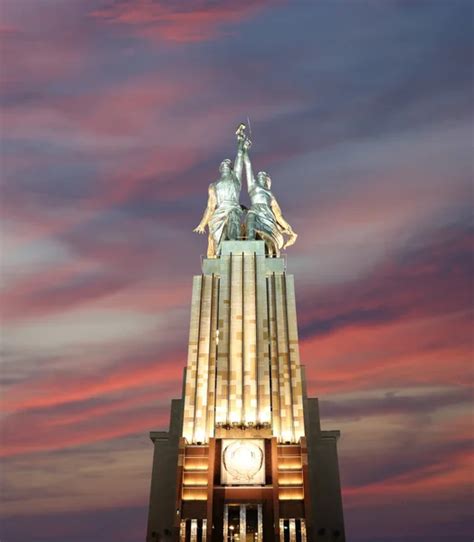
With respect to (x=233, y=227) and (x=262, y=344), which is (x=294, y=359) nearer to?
(x=262, y=344)

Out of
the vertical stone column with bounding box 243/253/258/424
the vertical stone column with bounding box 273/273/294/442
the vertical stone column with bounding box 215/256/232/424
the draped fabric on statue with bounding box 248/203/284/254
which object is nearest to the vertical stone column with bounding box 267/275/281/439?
the vertical stone column with bounding box 273/273/294/442

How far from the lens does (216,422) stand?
2962 centimetres

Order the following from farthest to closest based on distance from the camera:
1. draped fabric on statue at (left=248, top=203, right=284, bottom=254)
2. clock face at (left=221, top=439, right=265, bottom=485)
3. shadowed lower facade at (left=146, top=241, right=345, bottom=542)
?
draped fabric on statue at (left=248, top=203, right=284, bottom=254) → clock face at (left=221, top=439, right=265, bottom=485) → shadowed lower facade at (left=146, top=241, right=345, bottom=542)

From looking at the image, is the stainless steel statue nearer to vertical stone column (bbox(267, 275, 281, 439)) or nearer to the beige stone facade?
the beige stone facade

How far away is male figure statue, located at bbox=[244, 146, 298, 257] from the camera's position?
37.5 metres

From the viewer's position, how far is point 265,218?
38.0 metres

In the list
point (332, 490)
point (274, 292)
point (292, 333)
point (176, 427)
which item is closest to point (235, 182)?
point (274, 292)

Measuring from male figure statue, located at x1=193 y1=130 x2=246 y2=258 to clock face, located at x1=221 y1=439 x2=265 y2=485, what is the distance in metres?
12.6

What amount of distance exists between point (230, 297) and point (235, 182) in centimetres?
891

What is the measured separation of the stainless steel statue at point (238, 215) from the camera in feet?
123

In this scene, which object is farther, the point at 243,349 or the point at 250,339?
the point at 250,339

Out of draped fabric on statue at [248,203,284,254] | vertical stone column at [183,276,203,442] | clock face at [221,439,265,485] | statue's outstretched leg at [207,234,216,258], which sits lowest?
clock face at [221,439,265,485]

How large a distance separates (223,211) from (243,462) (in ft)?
53.1

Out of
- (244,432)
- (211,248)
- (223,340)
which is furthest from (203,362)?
(211,248)
